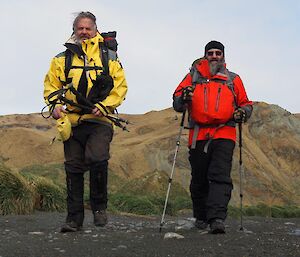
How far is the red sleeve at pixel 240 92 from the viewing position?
19.6ft

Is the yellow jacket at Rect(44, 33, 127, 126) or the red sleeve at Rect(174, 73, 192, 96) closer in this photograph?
the yellow jacket at Rect(44, 33, 127, 126)

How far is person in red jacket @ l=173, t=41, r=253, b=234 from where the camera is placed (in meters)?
5.68

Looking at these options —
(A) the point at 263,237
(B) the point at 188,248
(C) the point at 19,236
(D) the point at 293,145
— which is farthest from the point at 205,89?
(D) the point at 293,145

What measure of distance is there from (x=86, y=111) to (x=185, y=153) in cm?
1930

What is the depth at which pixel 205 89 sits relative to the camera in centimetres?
584

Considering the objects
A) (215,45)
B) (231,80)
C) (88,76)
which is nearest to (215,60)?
(215,45)

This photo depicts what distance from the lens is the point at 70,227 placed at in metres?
5.39

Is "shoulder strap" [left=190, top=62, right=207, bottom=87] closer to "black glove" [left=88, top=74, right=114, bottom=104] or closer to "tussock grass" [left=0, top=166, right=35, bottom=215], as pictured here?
"black glove" [left=88, top=74, right=114, bottom=104]

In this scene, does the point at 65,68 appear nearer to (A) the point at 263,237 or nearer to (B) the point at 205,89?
(B) the point at 205,89

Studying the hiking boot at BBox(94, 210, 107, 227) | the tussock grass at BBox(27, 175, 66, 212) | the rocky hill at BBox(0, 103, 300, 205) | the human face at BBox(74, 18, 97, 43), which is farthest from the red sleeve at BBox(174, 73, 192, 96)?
→ the rocky hill at BBox(0, 103, 300, 205)

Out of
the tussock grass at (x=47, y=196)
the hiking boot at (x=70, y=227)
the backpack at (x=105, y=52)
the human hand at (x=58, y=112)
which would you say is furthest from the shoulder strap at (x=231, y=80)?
the tussock grass at (x=47, y=196)

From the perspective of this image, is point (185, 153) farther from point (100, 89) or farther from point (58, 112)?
point (58, 112)

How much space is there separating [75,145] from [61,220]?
2.02m

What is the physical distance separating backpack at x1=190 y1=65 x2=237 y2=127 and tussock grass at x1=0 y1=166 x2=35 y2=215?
3.40 metres
